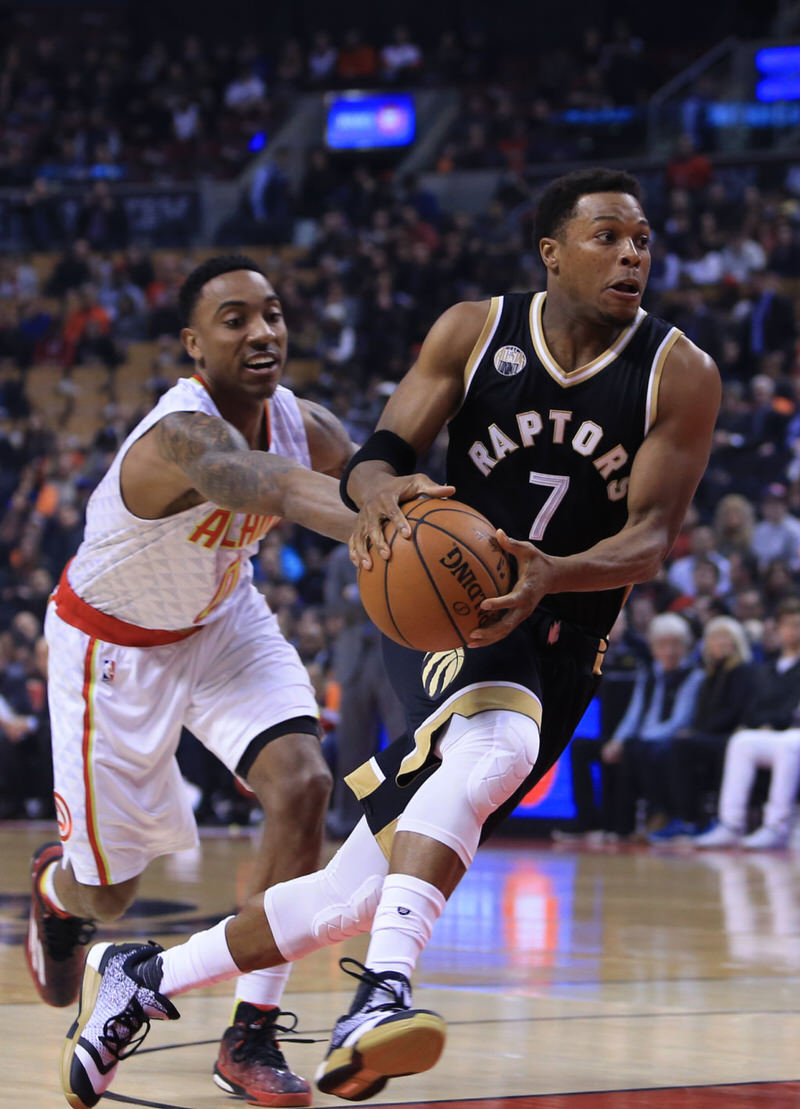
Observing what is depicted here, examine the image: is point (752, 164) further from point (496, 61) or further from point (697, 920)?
point (697, 920)

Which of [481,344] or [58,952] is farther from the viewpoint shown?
[58,952]

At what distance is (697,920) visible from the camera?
6922 millimetres

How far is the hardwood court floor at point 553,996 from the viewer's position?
12.2 ft

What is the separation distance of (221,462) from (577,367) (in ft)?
2.91

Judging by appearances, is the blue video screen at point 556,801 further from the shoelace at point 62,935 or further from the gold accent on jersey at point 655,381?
the gold accent on jersey at point 655,381

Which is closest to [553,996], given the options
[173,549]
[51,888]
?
[51,888]

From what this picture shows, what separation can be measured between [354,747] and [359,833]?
6.24 m

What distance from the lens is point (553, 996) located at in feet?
16.6

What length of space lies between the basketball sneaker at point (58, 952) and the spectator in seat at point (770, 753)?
5871 mm

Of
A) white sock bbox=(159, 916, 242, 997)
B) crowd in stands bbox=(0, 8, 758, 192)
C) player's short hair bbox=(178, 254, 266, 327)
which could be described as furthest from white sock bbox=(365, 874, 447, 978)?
crowd in stands bbox=(0, 8, 758, 192)

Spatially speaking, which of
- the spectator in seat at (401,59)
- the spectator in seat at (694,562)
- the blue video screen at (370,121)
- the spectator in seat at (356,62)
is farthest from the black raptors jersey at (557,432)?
the spectator in seat at (356,62)

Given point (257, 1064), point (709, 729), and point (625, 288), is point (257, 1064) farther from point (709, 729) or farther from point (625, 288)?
point (709, 729)

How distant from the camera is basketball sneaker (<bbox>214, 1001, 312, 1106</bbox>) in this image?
12.4ft

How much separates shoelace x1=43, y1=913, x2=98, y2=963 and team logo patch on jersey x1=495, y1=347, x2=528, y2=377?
6.94ft
